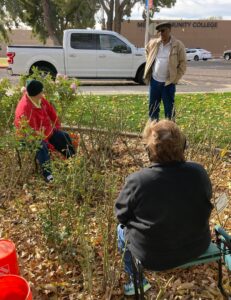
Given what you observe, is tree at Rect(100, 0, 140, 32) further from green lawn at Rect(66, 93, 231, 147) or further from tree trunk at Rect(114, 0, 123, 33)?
green lawn at Rect(66, 93, 231, 147)

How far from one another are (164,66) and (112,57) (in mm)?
7338

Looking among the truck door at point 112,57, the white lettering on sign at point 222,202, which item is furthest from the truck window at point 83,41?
the white lettering on sign at point 222,202

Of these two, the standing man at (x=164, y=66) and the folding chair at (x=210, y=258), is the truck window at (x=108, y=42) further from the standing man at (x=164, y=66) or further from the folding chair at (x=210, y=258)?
the folding chair at (x=210, y=258)

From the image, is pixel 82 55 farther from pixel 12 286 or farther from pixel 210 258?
pixel 12 286

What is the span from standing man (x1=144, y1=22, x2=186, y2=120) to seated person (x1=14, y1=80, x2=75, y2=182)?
1.72 meters

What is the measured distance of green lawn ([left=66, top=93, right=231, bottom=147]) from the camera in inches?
161

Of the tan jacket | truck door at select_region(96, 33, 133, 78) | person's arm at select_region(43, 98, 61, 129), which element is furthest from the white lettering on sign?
truck door at select_region(96, 33, 133, 78)

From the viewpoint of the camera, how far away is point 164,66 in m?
5.80

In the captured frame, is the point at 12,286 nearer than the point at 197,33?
Yes

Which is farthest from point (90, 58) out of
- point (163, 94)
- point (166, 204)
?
point (166, 204)

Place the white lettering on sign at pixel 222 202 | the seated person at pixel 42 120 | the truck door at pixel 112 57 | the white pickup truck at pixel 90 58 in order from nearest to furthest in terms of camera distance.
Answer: the white lettering on sign at pixel 222 202
the seated person at pixel 42 120
the white pickup truck at pixel 90 58
the truck door at pixel 112 57

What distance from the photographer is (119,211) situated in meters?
2.18

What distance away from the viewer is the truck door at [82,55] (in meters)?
12.8

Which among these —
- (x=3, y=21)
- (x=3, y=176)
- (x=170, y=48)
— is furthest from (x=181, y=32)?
(x=3, y=176)
